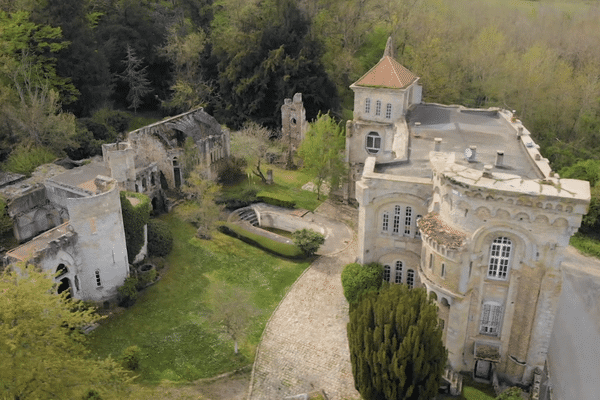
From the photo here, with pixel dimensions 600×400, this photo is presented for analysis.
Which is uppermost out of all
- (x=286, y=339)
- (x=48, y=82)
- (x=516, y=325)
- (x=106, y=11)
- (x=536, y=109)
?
(x=106, y=11)

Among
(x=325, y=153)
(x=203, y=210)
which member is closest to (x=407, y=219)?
(x=325, y=153)

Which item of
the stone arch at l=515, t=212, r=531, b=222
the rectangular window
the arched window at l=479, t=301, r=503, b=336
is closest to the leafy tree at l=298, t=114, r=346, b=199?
the arched window at l=479, t=301, r=503, b=336

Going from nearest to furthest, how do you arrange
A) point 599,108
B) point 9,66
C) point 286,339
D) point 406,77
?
point 286,339 < point 406,77 < point 9,66 < point 599,108

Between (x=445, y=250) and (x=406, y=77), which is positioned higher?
(x=406, y=77)

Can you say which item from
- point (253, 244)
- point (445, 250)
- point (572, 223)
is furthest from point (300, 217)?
point (572, 223)

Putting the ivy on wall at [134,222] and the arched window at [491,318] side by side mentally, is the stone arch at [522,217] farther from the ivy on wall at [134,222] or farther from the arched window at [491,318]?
the ivy on wall at [134,222]

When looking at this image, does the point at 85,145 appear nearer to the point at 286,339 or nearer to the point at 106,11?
the point at 106,11

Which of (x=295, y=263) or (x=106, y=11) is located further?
(x=106, y=11)
